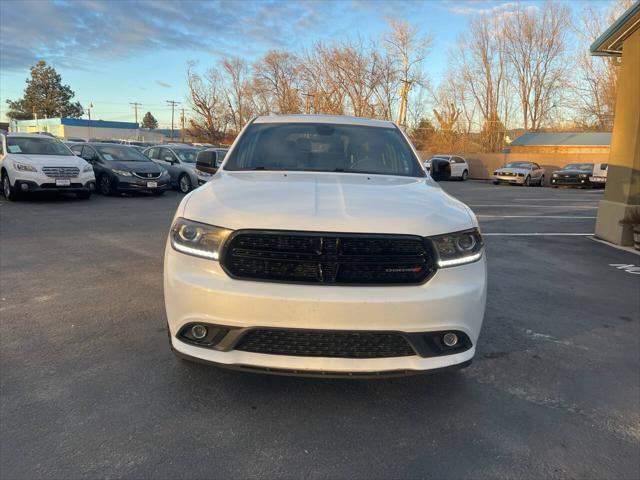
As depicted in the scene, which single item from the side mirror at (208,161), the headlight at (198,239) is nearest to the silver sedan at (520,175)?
the side mirror at (208,161)

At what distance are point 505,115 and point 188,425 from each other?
54244 millimetres

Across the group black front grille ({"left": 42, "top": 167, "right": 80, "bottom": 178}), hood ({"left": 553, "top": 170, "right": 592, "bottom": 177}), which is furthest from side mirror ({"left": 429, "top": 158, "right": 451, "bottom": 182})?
hood ({"left": 553, "top": 170, "right": 592, "bottom": 177})

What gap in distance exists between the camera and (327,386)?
298 cm

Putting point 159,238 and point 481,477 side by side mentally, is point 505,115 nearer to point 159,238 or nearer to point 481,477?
point 159,238

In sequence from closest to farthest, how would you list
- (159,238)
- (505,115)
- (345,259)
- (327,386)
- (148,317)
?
(345,259), (327,386), (148,317), (159,238), (505,115)

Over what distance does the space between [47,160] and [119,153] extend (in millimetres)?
3303

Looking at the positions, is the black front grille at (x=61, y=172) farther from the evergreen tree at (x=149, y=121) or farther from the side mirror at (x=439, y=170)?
the evergreen tree at (x=149, y=121)

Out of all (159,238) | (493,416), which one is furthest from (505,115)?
(493,416)

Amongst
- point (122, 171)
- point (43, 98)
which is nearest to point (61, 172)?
point (122, 171)

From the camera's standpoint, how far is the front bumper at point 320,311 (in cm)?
232

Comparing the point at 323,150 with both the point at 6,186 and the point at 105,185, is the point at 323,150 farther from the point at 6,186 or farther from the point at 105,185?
the point at 105,185

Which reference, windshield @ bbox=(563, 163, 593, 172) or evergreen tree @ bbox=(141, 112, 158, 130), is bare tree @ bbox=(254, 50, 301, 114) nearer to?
windshield @ bbox=(563, 163, 593, 172)

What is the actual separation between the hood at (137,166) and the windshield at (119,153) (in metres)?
0.40

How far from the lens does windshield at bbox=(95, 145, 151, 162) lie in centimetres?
1450
